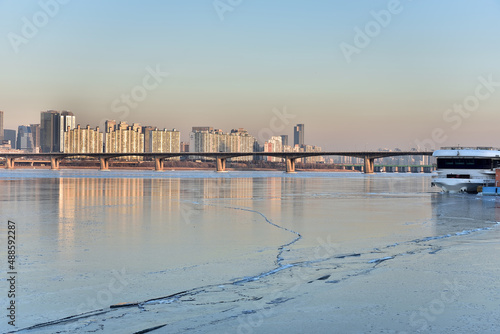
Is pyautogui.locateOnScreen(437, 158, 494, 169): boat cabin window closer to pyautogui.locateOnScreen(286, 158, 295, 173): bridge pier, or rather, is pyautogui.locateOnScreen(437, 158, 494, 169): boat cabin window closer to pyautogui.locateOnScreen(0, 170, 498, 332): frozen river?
pyautogui.locateOnScreen(0, 170, 498, 332): frozen river

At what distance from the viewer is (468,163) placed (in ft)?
178

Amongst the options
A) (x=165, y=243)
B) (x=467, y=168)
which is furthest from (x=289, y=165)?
(x=165, y=243)

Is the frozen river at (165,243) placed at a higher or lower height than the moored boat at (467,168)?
lower

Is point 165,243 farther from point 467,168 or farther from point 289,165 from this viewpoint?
point 289,165

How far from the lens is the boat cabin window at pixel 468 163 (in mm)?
53781

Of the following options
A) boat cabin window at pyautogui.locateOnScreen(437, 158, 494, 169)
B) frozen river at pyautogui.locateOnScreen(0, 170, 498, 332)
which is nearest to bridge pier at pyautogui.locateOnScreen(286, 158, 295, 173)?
boat cabin window at pyautogui.locateOnScreen(437, 158, 494, 169)

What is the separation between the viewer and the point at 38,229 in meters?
19.2

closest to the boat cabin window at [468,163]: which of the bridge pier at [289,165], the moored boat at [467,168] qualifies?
the moored boat at [467,168]

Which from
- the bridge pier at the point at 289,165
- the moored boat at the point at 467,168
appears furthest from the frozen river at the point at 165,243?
the bridge pier at the point at 289,165

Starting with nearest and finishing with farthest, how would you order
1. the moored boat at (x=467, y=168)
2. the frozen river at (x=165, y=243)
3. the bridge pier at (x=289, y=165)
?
the frozen river at (x=165, y=243) → the moored boat at (x=467, y=168) → the bridge pier at (x=289, y=165)

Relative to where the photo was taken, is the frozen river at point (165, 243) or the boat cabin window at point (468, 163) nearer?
the frozen river at point (165, 243)

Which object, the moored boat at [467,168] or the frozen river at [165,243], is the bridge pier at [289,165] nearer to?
the moored boat at [467,168]

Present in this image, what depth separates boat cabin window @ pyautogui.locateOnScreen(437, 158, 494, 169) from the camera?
176 feet

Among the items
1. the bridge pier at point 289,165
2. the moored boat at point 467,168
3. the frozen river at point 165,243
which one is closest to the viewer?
the frozen river at point 165,243
